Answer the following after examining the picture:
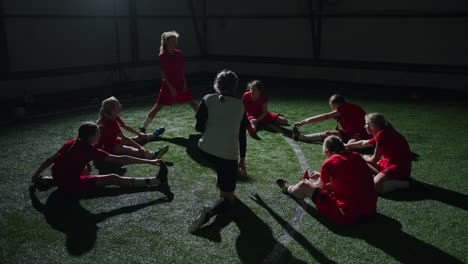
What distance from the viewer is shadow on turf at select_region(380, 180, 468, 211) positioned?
5.02m

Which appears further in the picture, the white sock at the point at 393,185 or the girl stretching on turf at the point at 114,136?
the girl stretching on turf at the point at 114,136

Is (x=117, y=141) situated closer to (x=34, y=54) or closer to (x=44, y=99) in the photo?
(x=44, y=99)

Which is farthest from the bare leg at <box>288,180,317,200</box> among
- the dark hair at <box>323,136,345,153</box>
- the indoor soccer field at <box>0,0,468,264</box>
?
the dark hair at <box>323,136,345,153</box>

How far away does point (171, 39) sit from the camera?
7.81 metres

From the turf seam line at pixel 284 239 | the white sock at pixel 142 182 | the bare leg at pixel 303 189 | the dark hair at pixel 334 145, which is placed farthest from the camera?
the white sock at pixel 142 182

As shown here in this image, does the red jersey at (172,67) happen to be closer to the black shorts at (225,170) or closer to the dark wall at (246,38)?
the black shorts at (225,170)

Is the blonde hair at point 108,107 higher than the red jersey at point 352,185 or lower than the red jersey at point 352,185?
higher

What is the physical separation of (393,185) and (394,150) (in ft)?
1.44

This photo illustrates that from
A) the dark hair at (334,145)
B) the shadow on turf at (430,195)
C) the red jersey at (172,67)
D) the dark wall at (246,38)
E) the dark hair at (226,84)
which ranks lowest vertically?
the shadow on turf at (430,195)

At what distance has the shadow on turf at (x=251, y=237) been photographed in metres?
3.82

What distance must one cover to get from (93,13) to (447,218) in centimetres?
1173

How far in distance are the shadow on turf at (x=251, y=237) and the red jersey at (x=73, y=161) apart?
1.63m

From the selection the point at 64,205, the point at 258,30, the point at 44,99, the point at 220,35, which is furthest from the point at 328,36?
the point at 64,205

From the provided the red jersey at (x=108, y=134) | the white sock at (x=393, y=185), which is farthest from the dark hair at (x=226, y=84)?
the red jersey at (x=108, y=134)
